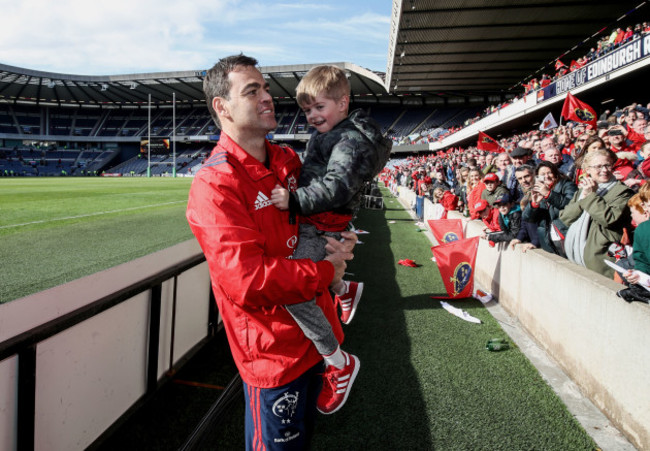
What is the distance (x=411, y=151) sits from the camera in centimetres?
5141

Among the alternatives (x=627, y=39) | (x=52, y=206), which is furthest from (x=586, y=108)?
(x=52, y=206)

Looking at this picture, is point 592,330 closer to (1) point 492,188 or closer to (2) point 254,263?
(2) point 254,263

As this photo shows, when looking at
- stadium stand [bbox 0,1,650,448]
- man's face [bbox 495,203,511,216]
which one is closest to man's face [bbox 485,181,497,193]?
stadium stand [bbox 0,1,650,448]

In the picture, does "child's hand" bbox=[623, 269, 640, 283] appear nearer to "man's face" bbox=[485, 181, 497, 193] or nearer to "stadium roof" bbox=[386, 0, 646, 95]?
"man's face" bbox=[485, 181, 497, 193]

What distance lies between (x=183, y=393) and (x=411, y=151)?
50876mm

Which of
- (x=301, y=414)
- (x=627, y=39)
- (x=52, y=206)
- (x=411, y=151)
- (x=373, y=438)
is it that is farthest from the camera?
(x=411, y=151)

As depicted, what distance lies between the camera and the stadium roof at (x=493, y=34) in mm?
20031

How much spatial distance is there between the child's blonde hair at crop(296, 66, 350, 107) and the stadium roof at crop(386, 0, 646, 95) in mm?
20824

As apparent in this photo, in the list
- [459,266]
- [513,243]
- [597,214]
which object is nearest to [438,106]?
[459,266]

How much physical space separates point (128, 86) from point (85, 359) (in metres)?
64.7

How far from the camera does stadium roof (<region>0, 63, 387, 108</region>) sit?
162 ft

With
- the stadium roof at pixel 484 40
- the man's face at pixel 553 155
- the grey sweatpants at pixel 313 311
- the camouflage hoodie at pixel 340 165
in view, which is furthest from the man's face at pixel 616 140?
the stadium roof at pixel 484 40

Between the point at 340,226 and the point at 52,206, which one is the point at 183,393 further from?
the point at 52,206

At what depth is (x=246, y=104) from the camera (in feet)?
4.85
